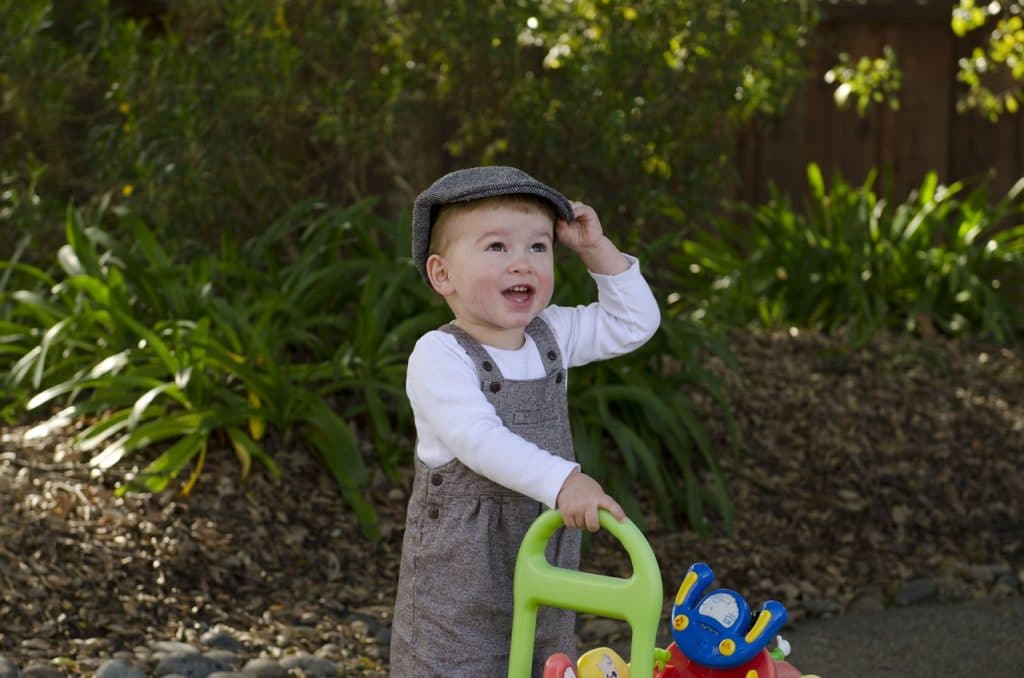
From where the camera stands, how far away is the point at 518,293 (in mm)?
2471

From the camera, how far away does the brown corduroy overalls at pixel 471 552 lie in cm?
246

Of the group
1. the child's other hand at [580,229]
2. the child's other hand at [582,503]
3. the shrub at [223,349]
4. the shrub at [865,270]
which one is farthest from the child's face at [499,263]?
the shrub at [865,270]

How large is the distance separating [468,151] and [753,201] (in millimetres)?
3256

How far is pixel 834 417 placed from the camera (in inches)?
214

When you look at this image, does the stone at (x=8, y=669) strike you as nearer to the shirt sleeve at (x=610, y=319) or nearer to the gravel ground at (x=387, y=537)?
the gravel ground at (x=387, y=537)

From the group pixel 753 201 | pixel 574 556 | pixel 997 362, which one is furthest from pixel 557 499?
pixel 753 201

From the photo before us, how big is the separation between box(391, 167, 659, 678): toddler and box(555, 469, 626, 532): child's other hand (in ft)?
0.60

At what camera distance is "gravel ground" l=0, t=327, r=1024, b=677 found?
12.4ft

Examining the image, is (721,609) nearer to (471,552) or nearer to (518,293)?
Answer: (471,552)

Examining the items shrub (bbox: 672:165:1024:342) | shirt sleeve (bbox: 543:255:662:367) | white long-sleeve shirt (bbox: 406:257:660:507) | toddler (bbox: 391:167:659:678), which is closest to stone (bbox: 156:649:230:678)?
toddler (bbox: 391:167:659:678)

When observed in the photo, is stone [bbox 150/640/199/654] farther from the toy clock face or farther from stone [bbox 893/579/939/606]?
stone [bbox 893/579/939/606]

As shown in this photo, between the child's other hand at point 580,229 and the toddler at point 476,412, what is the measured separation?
1.1 inches

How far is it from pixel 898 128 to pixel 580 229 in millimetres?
6648

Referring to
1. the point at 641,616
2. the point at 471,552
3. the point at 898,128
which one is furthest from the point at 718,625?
the point at 898,128
